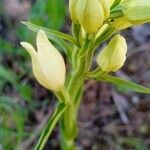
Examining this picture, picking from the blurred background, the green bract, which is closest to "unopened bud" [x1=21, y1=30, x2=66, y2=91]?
the green bract

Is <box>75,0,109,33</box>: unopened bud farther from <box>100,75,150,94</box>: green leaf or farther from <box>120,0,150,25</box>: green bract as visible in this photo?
<box>100,75,150,94</box>: green leaf

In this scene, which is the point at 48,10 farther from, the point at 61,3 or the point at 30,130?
the point at 30,130

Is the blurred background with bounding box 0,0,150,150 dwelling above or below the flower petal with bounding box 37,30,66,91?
below

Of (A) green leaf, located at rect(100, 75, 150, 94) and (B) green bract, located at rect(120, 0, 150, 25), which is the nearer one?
(B) green bract, located at rect(120, 0, 150, 25)

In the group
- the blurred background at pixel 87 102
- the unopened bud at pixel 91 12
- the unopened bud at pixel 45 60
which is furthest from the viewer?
the blurred background at pixel 87 102

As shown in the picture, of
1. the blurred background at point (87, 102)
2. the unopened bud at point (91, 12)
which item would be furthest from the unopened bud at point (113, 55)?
the blurred background at point (87, 102)

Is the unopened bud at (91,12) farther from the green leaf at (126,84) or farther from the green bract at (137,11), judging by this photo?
the green leaf at (126,84)

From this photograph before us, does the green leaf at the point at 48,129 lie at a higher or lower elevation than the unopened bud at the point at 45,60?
lower

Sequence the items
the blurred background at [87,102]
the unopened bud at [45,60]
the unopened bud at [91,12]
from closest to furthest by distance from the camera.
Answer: the unopened bud at [91,12]
the unopened bud at [45,60]
the blurred background at [87,102]

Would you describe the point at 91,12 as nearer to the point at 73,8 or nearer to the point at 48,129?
the point at 73,8
